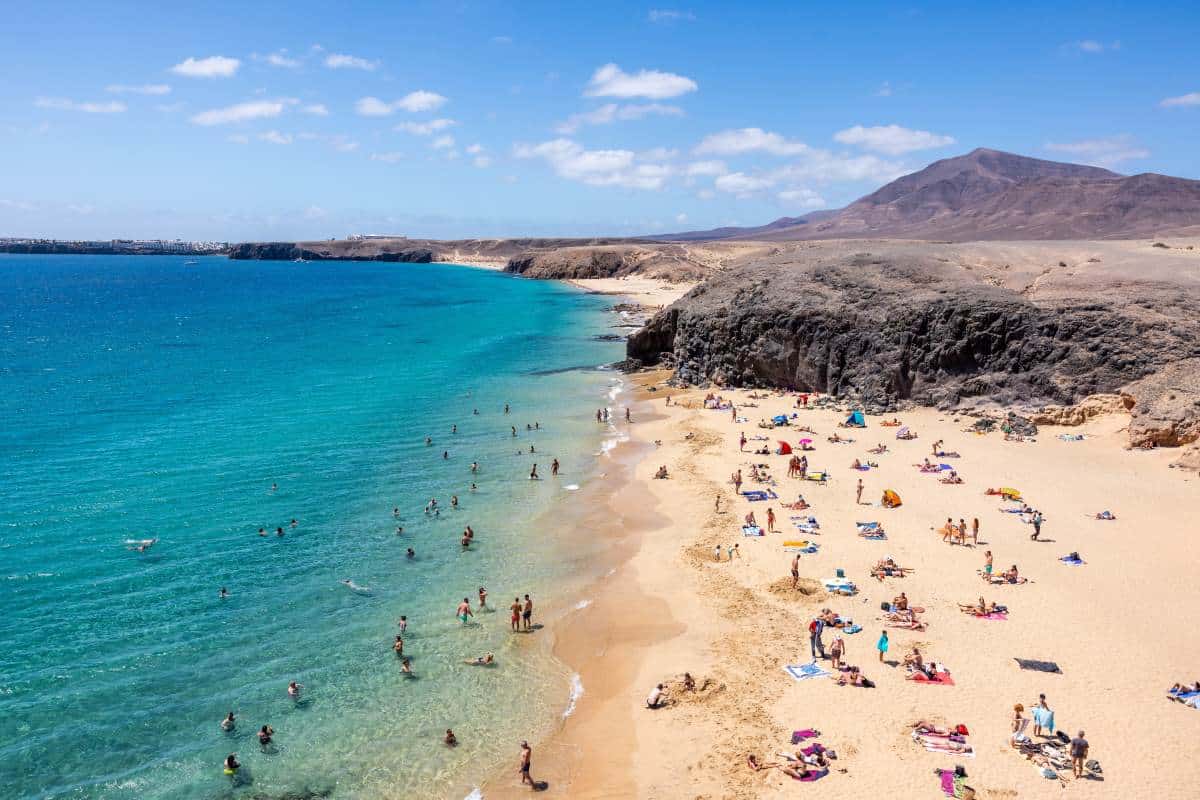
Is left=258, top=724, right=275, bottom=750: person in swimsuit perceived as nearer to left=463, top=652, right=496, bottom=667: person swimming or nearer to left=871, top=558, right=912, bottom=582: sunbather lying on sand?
left=463, top=652, right=496, bottom=667: person swimming

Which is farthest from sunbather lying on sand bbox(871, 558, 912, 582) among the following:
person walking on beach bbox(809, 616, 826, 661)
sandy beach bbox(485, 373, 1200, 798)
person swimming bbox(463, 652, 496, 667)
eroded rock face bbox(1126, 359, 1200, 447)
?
Answer: eroded rock face bbox(1126, 359, 1200, 447)

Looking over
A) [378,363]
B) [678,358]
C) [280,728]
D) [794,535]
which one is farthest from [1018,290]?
[378,363]

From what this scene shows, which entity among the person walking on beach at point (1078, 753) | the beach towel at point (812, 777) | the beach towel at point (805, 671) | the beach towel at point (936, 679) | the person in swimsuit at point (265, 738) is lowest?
the person in swimsuit at point (265, 738)

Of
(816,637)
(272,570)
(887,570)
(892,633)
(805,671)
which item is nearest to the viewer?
(805,671)

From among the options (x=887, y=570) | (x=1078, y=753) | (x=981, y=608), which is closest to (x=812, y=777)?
(x=1078, y=753)

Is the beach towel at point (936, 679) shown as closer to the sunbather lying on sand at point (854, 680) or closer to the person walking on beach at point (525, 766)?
the sunbather lying on sand at point (854, 680)

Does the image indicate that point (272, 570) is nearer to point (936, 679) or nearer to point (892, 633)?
point (892, 633)

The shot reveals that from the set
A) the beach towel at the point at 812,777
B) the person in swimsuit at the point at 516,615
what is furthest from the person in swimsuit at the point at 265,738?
the beach towel at the point at 812,777
